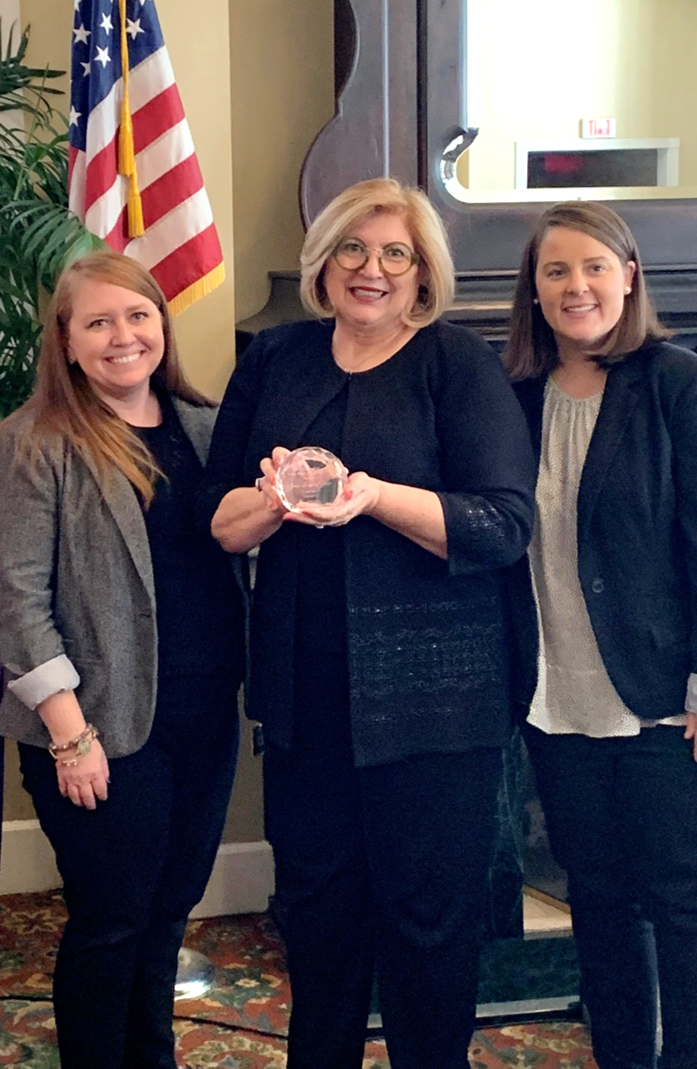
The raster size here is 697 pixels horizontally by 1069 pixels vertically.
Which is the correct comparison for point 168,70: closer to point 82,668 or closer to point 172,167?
point 172,167

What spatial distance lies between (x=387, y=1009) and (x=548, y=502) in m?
0.80

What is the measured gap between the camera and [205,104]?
255 centimetres

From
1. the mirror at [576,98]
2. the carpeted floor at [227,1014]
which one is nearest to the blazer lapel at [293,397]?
the mirror at [576,98]

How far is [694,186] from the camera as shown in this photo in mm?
2410

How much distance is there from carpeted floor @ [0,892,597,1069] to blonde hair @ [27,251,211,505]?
1.20 metres

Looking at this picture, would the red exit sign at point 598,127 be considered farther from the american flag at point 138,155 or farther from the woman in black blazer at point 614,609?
the american flag at point 138,155

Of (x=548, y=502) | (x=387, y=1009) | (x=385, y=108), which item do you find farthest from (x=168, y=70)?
(x=387, y=1009)

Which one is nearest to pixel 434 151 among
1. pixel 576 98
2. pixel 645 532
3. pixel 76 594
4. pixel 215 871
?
pixel 576 98

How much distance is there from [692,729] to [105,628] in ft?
2.86

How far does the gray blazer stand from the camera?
168 centimetres

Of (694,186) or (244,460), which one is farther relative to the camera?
(694,186)

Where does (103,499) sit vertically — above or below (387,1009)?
above

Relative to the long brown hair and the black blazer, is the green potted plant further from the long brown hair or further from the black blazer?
the black blazer

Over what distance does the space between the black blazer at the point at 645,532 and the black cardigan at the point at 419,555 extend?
0.39 ft
